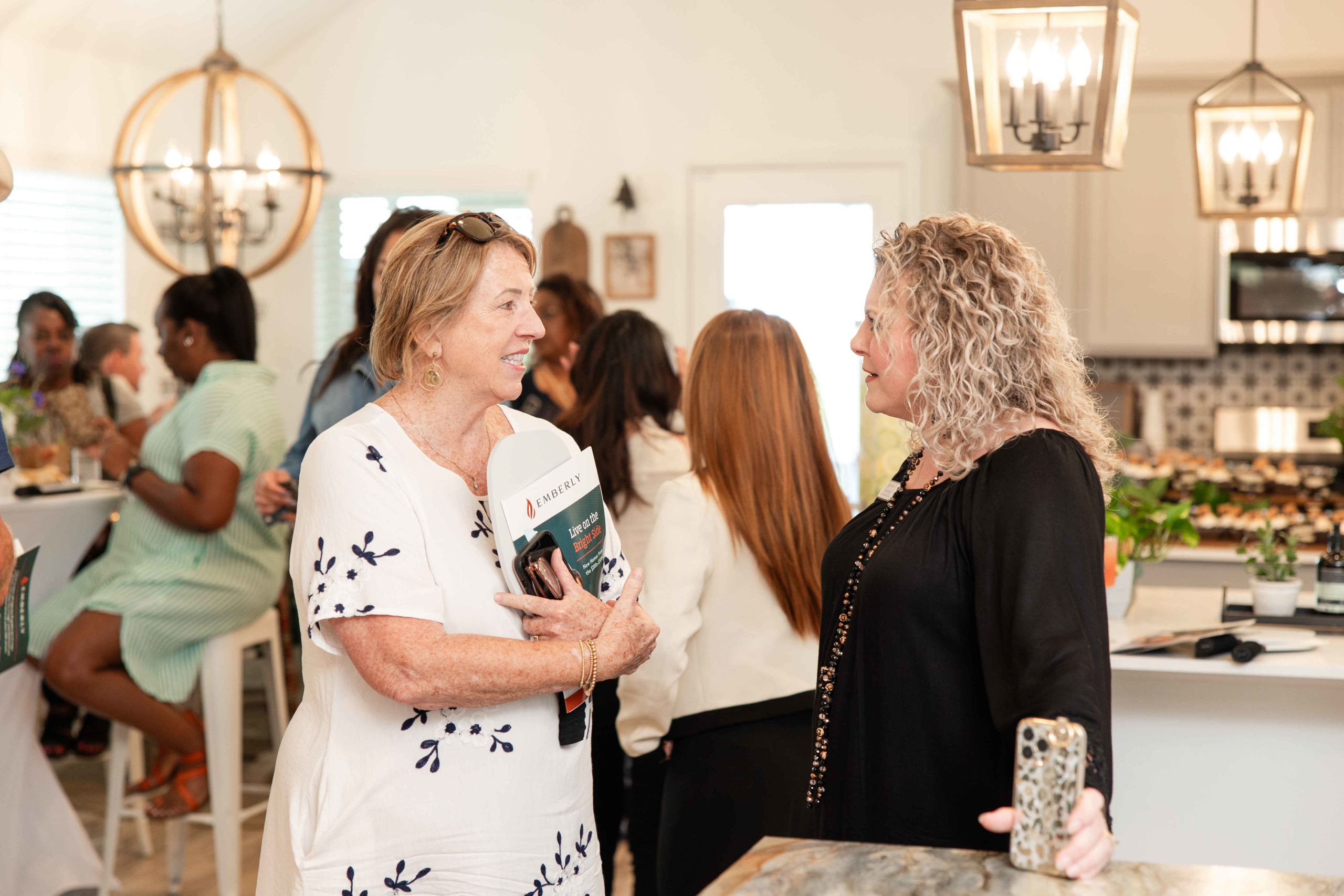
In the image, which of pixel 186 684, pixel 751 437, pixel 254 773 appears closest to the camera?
pixel 751 437

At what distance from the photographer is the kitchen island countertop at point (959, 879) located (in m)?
1.10

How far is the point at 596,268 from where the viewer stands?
596 cm

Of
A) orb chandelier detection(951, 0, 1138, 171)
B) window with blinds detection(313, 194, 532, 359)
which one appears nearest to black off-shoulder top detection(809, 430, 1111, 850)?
orb chandelier detection(951, 0, 1138, 171)

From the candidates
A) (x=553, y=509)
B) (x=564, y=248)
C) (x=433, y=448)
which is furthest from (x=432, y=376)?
(x=564, y=248)

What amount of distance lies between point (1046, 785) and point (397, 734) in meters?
0.75

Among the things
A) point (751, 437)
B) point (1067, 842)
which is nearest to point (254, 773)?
point (751, 437)

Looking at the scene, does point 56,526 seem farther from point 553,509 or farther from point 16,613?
point 553,509

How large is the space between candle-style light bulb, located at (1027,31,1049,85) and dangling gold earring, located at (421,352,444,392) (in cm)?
124

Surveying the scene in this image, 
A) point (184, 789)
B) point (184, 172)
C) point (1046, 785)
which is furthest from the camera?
point (184, 172)

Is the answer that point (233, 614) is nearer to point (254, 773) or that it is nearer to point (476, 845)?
point (254, 773)

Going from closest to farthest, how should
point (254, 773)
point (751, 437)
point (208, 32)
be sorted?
1. point (751, 437)
2. point (254, 773)
3. point (208, 32)

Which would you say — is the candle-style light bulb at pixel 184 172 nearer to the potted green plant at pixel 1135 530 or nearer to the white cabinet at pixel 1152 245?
the potted green plant at pixel 1135 530

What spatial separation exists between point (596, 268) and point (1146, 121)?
2.50 meters

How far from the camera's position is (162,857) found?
3678 mm
